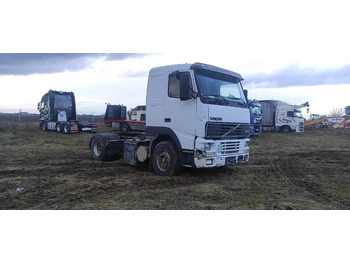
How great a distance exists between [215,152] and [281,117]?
24600 millimetres

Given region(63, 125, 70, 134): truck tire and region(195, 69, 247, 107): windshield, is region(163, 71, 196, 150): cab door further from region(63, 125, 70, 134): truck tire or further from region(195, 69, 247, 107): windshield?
region(63, 125, 70, 134): truck tire

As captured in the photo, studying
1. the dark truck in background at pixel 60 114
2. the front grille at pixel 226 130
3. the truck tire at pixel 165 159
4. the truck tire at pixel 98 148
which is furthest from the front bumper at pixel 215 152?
the dark truck in background at pixel 60 114

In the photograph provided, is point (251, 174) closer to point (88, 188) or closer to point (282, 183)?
point (282, 183)

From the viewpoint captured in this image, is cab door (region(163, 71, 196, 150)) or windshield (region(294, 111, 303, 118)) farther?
windshield (region(294, 111, 303, 118))

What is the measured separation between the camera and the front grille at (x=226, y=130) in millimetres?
7113

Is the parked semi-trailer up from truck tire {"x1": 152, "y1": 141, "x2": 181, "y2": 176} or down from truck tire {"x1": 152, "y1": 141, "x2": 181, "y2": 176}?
up

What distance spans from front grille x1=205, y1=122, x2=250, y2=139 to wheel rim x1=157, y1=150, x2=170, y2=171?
1.41m

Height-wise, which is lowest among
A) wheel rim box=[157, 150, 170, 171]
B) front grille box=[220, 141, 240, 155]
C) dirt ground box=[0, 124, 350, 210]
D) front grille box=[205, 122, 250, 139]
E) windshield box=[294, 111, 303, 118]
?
dirt ground box=[0, 124, 350, 210]

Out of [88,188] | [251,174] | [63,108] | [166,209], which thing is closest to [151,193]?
[166,209]

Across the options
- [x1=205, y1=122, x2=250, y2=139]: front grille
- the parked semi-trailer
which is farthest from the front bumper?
the parked semi-trailer

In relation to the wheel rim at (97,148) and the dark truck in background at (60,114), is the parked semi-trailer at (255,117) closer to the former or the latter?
the dark truck in background at (60,114)

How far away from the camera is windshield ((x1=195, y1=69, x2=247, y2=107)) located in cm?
719

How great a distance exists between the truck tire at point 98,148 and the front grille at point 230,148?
4499mm

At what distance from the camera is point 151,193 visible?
635 centimetres
